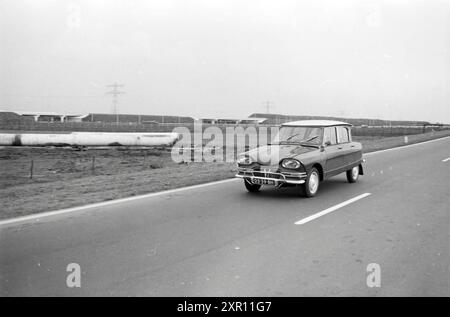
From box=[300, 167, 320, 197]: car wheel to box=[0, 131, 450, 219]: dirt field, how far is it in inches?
114

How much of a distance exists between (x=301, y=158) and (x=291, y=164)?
263 millimetres

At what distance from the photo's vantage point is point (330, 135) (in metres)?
9.72

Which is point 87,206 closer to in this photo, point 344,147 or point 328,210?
point 328,210

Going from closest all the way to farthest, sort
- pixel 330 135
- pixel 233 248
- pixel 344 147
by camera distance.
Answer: pixel 233 248 < pixel 330 135 < pixel 344 147

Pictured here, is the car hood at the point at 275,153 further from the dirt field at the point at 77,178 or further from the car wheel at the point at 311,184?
the dirt field at the point at 77,178

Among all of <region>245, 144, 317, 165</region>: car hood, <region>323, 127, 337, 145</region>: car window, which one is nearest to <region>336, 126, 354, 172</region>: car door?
<region>323, 127, 337, 145</region>: car window

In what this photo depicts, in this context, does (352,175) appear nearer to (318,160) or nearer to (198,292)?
(318,160)

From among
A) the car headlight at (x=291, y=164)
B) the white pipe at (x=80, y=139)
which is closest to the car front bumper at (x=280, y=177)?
the car headlight at (x=291, y=164)

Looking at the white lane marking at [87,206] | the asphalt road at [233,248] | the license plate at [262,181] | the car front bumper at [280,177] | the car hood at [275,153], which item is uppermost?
the car hood at [275,153]

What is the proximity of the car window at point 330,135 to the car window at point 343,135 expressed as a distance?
0.33 metres

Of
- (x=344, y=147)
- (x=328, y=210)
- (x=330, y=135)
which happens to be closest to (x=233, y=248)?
(x=328, y=210)

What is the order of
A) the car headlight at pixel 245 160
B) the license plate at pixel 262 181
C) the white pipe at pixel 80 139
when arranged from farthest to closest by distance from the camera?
the white pipe at pixel 80 139 → the car headlight at pixel 245 160 → the license plate at pixel 262 181

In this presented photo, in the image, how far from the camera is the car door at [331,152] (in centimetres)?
929
